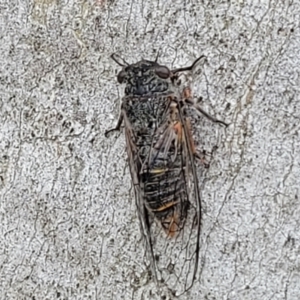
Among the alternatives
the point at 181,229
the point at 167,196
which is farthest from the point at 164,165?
the point at 181,229

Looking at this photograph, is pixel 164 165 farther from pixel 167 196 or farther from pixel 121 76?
pixel 121 76

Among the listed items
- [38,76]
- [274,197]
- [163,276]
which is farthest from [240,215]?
[38,76]

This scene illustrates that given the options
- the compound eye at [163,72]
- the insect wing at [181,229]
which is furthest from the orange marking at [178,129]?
the compound eye at [163,72]

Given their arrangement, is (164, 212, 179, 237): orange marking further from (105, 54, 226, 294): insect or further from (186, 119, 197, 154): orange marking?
(186, 119, 197, 154): orange marking

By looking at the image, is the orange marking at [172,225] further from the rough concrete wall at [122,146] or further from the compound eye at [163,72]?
the compound eye at [163,72]

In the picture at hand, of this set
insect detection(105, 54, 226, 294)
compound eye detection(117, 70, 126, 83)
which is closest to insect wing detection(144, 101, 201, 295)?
insect detection(105, 54, 226, 294)

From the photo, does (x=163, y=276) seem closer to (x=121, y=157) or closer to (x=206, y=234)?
(x=206, y=234)
